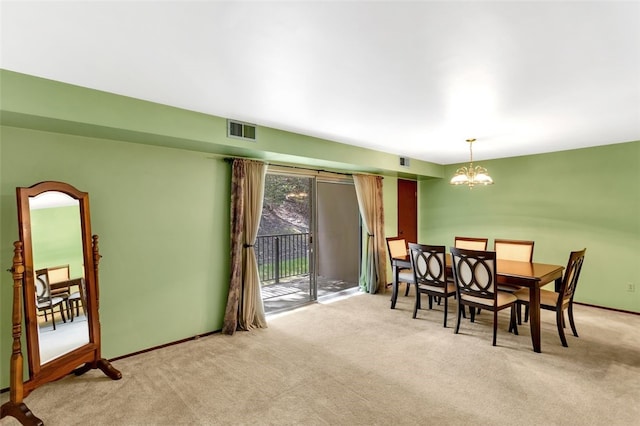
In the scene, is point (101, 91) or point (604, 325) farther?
point (604, 325)

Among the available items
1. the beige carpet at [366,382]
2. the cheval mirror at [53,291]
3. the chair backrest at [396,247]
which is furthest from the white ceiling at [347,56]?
the beige carpet at [366,382]

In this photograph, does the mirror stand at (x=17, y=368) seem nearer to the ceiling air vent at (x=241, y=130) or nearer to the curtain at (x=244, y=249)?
the curtain at (x=244, y=249)

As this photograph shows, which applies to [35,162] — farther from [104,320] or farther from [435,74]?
[435,74]

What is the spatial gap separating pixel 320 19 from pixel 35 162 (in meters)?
2.62

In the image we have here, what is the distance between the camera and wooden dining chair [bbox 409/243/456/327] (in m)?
3.74

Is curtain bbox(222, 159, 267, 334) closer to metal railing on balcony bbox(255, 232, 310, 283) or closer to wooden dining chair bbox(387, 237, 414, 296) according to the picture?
metal railing on balcony bbox(255, 232, 310, 283)

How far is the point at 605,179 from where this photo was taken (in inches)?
174

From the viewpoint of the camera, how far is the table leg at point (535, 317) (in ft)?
9.90

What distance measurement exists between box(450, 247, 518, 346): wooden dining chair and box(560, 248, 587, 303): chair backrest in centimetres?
46

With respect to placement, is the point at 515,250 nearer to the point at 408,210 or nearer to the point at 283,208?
the point at 408,210

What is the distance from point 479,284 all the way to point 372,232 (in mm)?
2308

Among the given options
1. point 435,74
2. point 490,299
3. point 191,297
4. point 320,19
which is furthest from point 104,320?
point 490,299

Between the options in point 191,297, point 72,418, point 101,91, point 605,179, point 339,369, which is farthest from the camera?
point 605,179

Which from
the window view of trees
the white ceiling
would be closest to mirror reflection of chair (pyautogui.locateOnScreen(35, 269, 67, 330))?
the white ceiling
